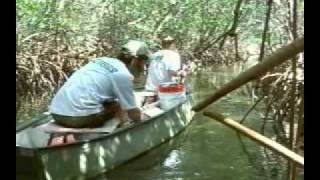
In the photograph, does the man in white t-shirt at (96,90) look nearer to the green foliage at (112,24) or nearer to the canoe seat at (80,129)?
the canoe seat at (80,129)

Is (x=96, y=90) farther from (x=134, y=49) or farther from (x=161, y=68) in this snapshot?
(x=161, y=68)

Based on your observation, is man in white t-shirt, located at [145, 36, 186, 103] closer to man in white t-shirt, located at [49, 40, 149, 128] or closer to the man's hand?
the man's hand

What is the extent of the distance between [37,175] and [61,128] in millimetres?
589

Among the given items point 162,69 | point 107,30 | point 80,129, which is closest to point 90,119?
point 80,129

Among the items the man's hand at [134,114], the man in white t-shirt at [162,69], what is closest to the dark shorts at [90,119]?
the man's hand at [134,114]

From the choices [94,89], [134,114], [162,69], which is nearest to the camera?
[94,89]

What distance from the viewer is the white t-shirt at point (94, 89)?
514cm

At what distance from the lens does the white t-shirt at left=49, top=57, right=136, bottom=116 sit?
5.14m

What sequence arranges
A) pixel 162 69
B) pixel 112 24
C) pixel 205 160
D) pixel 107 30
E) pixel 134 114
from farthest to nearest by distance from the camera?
pixel 112 24, pixel 107 30, pixel 162 69, pixel 205 160, pixel 134 114

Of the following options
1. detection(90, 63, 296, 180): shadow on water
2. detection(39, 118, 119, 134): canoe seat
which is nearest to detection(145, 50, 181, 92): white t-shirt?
detection(90, 63, 296, 180): shadow on water

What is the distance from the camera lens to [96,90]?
17.1ft

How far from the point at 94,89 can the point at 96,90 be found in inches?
0.8

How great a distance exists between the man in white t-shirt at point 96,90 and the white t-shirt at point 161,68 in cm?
288

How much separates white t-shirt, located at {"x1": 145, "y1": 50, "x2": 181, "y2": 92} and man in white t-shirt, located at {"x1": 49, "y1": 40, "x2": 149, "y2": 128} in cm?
288
